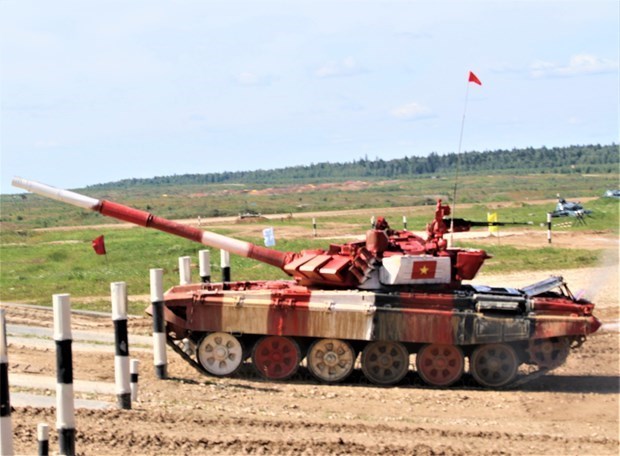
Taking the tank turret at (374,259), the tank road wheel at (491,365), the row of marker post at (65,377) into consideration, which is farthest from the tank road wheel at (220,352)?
the tank road wheel at (491,365)

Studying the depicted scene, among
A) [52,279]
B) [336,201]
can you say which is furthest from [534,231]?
[336,201]

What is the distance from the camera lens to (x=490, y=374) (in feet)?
61.5

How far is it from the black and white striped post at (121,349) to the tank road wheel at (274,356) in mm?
4013

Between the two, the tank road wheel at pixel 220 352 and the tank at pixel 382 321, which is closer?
the tank at pixel 382 321

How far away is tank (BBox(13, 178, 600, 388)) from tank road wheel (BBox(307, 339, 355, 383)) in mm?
15

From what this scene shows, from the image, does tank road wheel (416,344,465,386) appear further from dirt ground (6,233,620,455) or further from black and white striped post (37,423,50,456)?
black and white striped post (37,423,50,456)

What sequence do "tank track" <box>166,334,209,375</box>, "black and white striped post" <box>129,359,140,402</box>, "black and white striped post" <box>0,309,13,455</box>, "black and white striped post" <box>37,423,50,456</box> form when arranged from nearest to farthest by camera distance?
"black and white striped post" <box>0,309,13,455</box> → "black and white striped post" <box>37,423,50,456</box> → "black and white striped post" <box>129,359,140,402</box> → "tank track" <box>166,334,209,375</box>

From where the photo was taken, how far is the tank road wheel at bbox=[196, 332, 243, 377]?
19062mm

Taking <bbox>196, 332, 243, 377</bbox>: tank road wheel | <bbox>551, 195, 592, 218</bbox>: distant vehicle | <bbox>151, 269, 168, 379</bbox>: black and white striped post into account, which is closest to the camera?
<bbox>151, 269, 168, 379</bbox>: black and white striped post

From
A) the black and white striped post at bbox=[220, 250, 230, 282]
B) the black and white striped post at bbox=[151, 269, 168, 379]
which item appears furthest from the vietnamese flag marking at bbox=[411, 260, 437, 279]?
the black and white striped post at bbox=[220, 250, 230, 282]

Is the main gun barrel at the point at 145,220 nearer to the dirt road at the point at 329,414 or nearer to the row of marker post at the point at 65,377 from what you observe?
the dirt road at the point at 329,414

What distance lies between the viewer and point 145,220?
19.7 meters

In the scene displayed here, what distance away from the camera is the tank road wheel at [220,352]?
62.5ft

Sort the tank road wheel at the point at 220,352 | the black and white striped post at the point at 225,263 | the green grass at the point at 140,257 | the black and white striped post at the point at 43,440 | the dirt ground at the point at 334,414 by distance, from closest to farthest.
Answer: the black and white striped post at the point at 43,440, the dirt ground at the point at 334,414, the tank road wheel at the point at 220,352, the black and white striped post at the point at 225,263, the green grass at the point at 140,257
